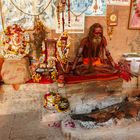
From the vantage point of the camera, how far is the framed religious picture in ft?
14.5

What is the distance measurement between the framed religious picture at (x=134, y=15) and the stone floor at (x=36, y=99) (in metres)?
1.44

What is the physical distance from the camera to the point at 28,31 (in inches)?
165

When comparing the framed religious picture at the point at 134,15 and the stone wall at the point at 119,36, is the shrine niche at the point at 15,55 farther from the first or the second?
the framed religious picture at the point at 134,15

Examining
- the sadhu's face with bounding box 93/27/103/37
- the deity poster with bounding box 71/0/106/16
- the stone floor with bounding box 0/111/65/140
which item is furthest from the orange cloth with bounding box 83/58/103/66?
the stone floor with bounding box 0/111/65/140

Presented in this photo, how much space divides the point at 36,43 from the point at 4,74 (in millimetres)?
974

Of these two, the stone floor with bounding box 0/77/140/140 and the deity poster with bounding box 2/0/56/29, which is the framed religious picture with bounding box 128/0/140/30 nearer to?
the stone floor with bounding box 0/77/140/140

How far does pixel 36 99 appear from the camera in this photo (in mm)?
3777

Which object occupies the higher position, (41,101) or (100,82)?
(100,82)

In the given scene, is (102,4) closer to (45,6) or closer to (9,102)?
(45,6)

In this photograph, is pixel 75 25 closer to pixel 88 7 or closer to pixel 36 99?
pixel 88 7

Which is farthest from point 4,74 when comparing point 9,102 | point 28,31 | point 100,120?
point 100,120

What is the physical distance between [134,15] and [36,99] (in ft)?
8.74

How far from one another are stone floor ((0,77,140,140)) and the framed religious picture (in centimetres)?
144

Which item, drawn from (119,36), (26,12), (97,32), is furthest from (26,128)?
(119,36)
